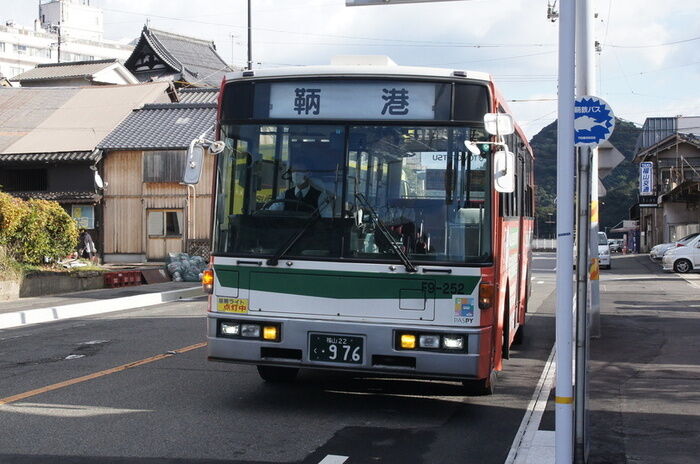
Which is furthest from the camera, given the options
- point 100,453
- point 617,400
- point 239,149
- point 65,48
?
point 65,48

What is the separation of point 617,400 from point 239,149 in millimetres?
4903

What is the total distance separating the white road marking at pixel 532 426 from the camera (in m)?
6.46

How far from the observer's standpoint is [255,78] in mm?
8016

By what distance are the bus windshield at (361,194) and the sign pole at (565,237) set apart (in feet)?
6.41

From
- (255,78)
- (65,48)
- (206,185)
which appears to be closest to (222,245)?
(255,78)

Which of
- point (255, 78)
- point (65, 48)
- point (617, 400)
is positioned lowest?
point (617, 400)

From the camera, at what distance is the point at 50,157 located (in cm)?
3644

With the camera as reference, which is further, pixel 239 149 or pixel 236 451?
pixel 239 149

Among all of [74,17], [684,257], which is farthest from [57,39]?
[684,257]

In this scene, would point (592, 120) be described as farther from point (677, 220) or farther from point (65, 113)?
point (677, 220)

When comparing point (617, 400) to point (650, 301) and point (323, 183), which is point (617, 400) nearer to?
point (323, 183)

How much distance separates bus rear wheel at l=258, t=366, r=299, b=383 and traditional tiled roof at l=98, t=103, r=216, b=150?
88.3 feet

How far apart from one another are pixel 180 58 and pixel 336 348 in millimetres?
49292

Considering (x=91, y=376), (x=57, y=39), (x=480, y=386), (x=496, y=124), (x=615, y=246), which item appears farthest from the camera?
(x=57, y=39)
